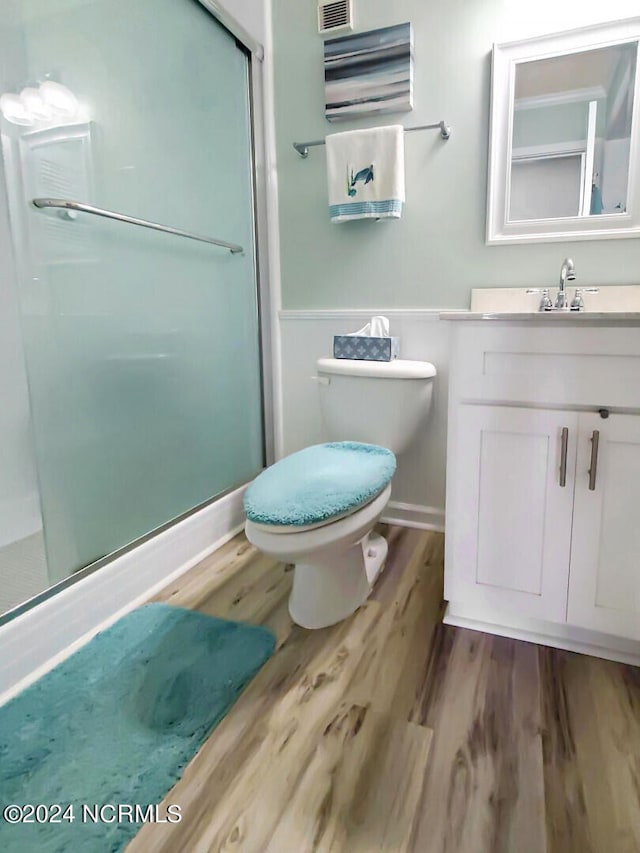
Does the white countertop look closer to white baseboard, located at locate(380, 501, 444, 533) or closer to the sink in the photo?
the sink

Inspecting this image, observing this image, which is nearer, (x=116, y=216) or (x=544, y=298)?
(x=116, y=216)

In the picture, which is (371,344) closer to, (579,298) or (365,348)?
(365,348)

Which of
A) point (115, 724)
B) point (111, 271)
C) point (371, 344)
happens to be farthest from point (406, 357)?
point (115, 724)

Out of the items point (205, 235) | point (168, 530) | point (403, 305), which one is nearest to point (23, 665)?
point (168, 530)

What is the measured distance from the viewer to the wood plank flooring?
77 centimetres

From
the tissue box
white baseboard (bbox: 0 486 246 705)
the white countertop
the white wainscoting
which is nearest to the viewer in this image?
the white countertop

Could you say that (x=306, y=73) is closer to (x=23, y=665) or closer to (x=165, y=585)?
(x=165, y=585)

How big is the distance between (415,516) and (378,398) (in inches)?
21.5

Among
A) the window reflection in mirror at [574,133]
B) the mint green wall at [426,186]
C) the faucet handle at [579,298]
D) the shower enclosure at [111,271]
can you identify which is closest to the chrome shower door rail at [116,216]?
the shower enclosure at [111,271]

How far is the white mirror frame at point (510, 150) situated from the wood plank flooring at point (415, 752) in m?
1.20

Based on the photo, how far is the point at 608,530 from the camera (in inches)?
41.7

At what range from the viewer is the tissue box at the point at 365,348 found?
1.62 m

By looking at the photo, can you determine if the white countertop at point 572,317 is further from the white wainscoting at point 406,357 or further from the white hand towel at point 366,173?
the white hand towel at point 366,173

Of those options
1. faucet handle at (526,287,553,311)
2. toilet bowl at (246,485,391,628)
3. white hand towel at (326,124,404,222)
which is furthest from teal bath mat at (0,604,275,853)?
white hand towel at (326,124,404,222)
